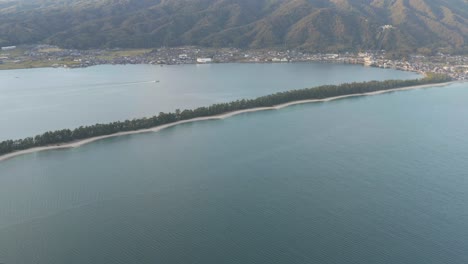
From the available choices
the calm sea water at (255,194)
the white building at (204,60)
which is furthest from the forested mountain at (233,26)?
the calm sea water at (255,194)

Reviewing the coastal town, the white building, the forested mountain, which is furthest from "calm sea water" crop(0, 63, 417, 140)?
the forested mountain

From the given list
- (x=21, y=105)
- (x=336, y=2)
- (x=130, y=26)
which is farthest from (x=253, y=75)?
(x=336, y=2)

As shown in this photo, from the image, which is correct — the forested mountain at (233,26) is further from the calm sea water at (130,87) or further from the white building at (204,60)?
the calm sea water at (130,87)

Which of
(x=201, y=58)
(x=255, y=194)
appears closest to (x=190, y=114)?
(x=255, y=194)

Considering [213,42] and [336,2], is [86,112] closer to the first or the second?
[213,42]

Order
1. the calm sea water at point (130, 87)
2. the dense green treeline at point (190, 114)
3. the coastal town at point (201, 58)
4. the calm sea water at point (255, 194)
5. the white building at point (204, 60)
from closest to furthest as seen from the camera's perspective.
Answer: the calm sea water at point (255, 194)
the dense green treeline at point (190, 114)
the calm sea water at point (130, 87)
the coastal town at point (201, 58)
the white building at point (204, 60)

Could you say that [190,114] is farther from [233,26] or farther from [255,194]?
[233,26]
